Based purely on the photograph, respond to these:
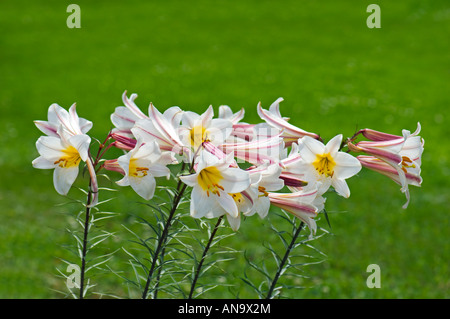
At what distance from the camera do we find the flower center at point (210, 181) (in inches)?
54.7

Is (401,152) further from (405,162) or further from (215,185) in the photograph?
(215,185)

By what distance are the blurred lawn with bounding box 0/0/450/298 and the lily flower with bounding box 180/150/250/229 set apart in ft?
1.89

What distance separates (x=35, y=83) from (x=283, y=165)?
10.8 meters

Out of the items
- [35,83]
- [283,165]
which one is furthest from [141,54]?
[283,165]

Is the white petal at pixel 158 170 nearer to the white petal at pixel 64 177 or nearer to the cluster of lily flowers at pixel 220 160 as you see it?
the cluster of lily flowers at pixel 220 160

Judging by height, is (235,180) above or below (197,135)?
below

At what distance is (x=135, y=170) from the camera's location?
1480 mm

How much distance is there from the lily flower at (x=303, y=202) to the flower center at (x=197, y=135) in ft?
0.80

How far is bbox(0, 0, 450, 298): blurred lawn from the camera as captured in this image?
16.1ft

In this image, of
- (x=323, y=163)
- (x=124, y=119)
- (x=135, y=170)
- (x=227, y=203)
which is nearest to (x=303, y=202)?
(x=323, y=163)

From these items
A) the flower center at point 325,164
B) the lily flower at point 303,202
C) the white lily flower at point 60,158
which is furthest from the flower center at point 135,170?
the flower center at point 325,164

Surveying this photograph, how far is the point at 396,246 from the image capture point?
17.3 ft

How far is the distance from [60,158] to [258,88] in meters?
10.2
